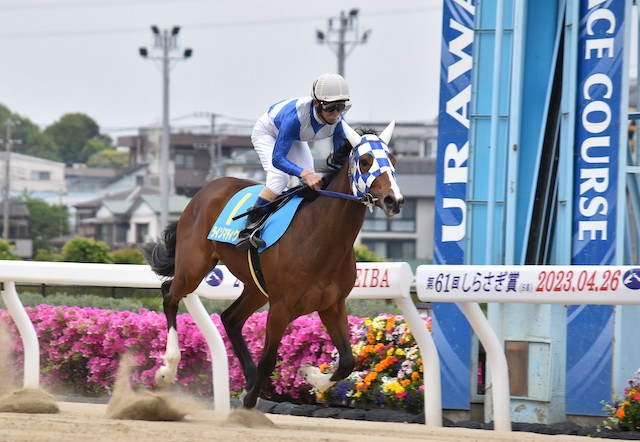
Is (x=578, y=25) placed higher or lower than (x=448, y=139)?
higher

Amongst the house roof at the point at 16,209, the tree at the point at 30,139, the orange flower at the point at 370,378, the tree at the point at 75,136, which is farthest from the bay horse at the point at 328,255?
the tree at the point at 75,136

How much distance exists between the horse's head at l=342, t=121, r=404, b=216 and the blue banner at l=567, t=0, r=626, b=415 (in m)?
1.53

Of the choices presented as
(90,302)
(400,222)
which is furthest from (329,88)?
(400,222)

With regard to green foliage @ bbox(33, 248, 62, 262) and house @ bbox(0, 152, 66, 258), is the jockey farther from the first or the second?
house @ bbox(0, 152, 66, 258)

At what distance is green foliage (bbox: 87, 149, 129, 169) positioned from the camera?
102m

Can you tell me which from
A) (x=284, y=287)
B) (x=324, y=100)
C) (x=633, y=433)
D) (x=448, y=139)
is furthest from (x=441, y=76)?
(x=633, y=433)

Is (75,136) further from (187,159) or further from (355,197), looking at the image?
(355,197)

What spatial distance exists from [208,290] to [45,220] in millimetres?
60386

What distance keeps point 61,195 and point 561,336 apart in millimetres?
69345

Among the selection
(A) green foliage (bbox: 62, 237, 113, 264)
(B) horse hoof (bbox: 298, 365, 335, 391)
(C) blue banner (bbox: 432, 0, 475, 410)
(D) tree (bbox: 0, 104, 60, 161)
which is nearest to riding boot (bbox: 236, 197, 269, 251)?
(B) horse hoof (bbox: 298, 365, 335, 391)

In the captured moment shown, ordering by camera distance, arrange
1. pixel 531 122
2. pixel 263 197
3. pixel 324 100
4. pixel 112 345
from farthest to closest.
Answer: pixel 112 345 < pixel 531 122 < pixel 263 197 < pixel 324 100

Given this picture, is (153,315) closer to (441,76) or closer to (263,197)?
(263,197)

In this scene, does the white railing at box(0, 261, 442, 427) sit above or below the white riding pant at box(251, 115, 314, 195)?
below

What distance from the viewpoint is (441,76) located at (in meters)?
7.50
